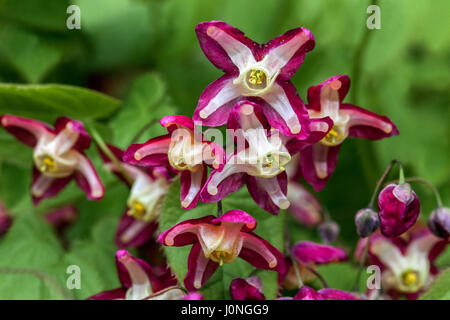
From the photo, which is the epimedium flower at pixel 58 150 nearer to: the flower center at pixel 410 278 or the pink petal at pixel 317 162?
the pink petal at pixel 317 162

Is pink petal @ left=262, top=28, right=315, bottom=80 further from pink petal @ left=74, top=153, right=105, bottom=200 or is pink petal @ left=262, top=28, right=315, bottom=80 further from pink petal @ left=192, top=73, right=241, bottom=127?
pink petal @ left=74, top=153, right=105, bottom=200

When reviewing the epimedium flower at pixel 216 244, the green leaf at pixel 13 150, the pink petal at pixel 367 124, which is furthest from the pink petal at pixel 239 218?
the green leaf at pixel 13 150

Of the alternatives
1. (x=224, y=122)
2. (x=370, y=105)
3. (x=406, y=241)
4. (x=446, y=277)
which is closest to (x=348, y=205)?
(x=370, y=105)

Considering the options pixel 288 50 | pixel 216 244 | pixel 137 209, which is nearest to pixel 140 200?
pixel 137 209

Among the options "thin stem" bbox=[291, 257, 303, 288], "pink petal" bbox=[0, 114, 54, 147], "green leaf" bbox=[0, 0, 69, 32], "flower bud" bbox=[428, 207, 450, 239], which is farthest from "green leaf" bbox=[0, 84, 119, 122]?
"flower bud" bbox=[428, 207, 450, 239]

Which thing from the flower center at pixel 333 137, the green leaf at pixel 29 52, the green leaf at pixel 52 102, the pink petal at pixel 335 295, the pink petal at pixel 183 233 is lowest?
the pink petal at pixel 335 295

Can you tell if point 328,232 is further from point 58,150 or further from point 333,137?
point 58,150

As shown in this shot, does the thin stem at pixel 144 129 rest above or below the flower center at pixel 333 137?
above
